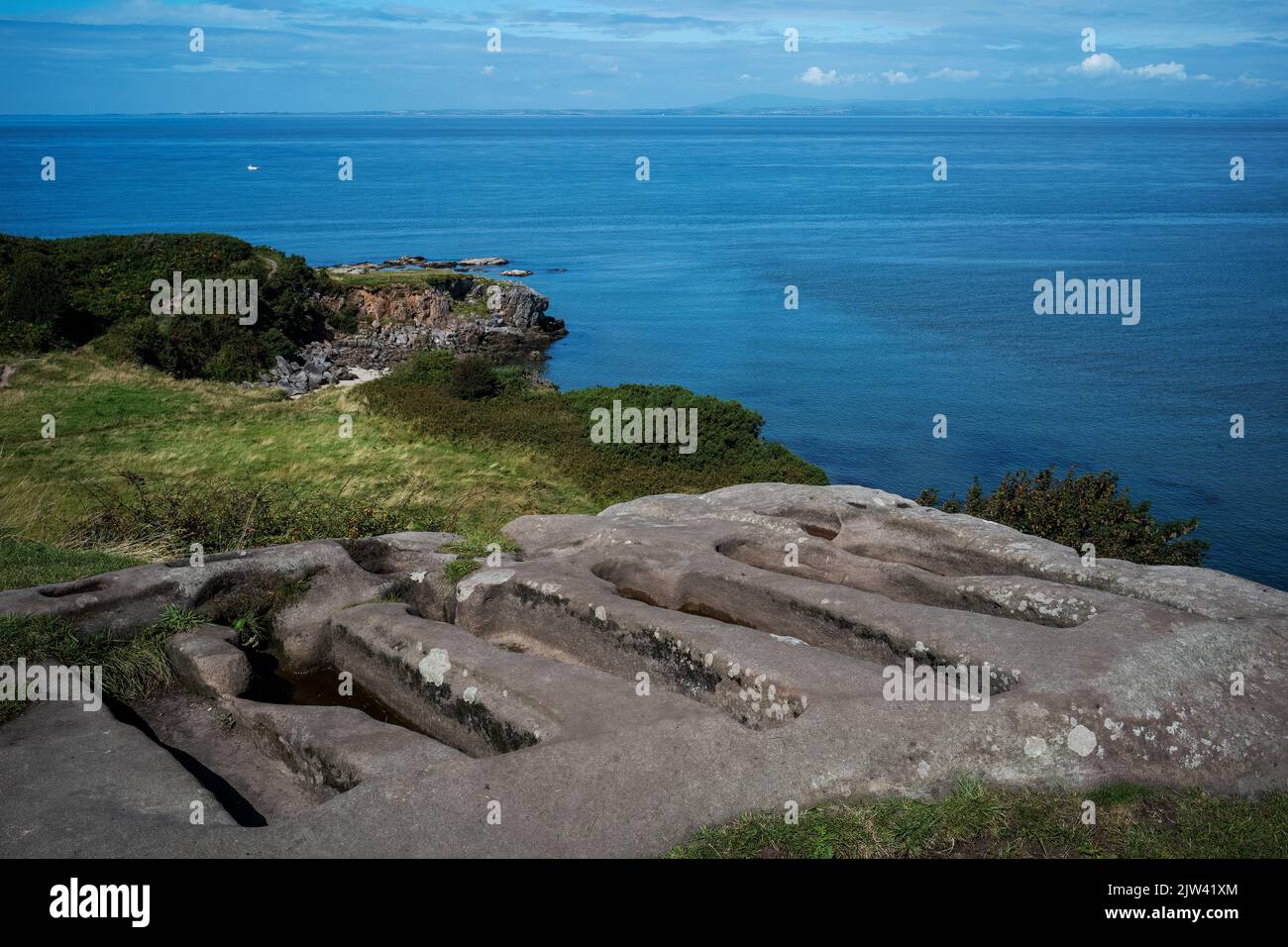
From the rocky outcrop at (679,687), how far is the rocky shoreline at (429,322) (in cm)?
4308

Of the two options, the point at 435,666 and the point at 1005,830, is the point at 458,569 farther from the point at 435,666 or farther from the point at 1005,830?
the point at 1005,830

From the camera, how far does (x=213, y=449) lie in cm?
3216

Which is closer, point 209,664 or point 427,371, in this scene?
point 209,664

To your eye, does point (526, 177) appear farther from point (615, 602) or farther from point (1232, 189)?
point (615, 602)

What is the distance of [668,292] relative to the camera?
82938mm

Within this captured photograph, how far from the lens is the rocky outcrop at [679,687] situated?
8602 mm

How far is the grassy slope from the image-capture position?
27.7m

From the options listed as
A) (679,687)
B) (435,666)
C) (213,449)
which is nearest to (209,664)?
(435,666)

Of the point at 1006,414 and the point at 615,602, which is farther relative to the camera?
the point at 1006,414

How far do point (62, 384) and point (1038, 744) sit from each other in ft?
128

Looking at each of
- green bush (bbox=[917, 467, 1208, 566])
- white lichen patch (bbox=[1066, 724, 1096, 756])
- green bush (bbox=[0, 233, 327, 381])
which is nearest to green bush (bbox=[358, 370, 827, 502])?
green bush (bbox=[0, 233, 327, 381])

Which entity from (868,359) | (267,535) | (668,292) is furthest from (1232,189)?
(267,535)

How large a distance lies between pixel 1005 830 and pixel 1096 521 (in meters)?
15.4
